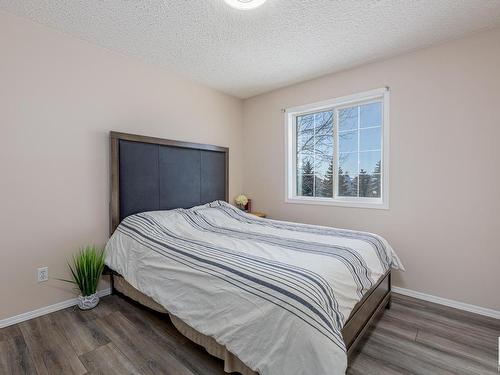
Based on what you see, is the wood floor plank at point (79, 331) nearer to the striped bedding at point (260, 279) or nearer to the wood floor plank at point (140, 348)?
the wood floor plank at point (140, 348)

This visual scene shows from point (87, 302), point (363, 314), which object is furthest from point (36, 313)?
point (363, 314)

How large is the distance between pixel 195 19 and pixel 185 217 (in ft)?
5.97

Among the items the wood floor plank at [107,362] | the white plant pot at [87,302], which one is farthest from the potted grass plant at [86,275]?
the wood floor plank at [107,362]

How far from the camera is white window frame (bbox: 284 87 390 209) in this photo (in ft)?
8.93

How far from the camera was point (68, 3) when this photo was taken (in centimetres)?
191

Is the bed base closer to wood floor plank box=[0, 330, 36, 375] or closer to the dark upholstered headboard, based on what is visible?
wood floor plank box=[0, 330, 36, 375]

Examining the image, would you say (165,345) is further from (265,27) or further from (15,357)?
(265,27)

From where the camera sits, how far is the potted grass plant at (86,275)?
2.22 m

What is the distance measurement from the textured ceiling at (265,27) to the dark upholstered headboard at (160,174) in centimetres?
93

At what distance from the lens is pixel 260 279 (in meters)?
1.37

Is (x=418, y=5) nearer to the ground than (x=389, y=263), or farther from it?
farther from it

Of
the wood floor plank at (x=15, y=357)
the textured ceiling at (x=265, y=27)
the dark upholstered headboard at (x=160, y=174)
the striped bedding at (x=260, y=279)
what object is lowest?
the wood floor plank at (x=15, y=357)

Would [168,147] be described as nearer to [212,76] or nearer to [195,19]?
[212,76]

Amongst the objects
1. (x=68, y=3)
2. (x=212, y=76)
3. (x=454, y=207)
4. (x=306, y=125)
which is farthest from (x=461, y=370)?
(x=68, y=3)
